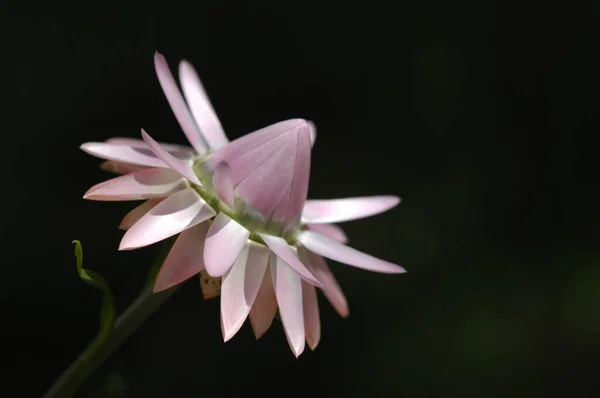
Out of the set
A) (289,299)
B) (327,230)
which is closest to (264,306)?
(289,299)

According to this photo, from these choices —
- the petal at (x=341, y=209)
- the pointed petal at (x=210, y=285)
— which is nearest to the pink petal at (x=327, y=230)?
the petal at (x=341, y=209)

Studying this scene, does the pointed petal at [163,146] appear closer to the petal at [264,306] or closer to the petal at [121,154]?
the petal at [121,154]

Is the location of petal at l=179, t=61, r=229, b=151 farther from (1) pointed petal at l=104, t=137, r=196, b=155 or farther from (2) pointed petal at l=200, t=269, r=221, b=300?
(2) pointed petal at l=200, t=269, r=221, b=300

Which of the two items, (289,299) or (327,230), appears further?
(327,230)

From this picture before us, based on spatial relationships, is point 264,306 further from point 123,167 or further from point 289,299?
point 123,167

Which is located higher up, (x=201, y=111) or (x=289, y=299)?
(x=201, y=111)
